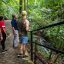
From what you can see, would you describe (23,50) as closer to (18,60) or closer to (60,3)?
(18,60)

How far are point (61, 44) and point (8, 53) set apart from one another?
2.90 meters

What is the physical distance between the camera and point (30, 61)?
26.5 feet

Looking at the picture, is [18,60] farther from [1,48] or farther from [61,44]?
[1,48]

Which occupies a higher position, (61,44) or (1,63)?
(61,44)

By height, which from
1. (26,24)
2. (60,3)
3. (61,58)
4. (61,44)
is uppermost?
(60,3)

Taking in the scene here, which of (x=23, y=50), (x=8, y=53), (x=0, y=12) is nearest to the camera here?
(x=23, y=50)

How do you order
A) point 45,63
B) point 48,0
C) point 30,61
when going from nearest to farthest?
point 45,63
point 30,61
point 48,0

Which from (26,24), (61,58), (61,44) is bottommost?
(61,58)

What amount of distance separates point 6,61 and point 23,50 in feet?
2.64

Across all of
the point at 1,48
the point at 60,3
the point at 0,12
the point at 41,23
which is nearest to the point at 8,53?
the point at 1,48

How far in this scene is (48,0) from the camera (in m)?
14.0

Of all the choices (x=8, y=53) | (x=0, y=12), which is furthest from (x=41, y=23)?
(x=0, y=12)

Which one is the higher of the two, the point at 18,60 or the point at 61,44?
the point at 61,44

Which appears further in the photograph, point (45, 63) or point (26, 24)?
point (26, 24)
